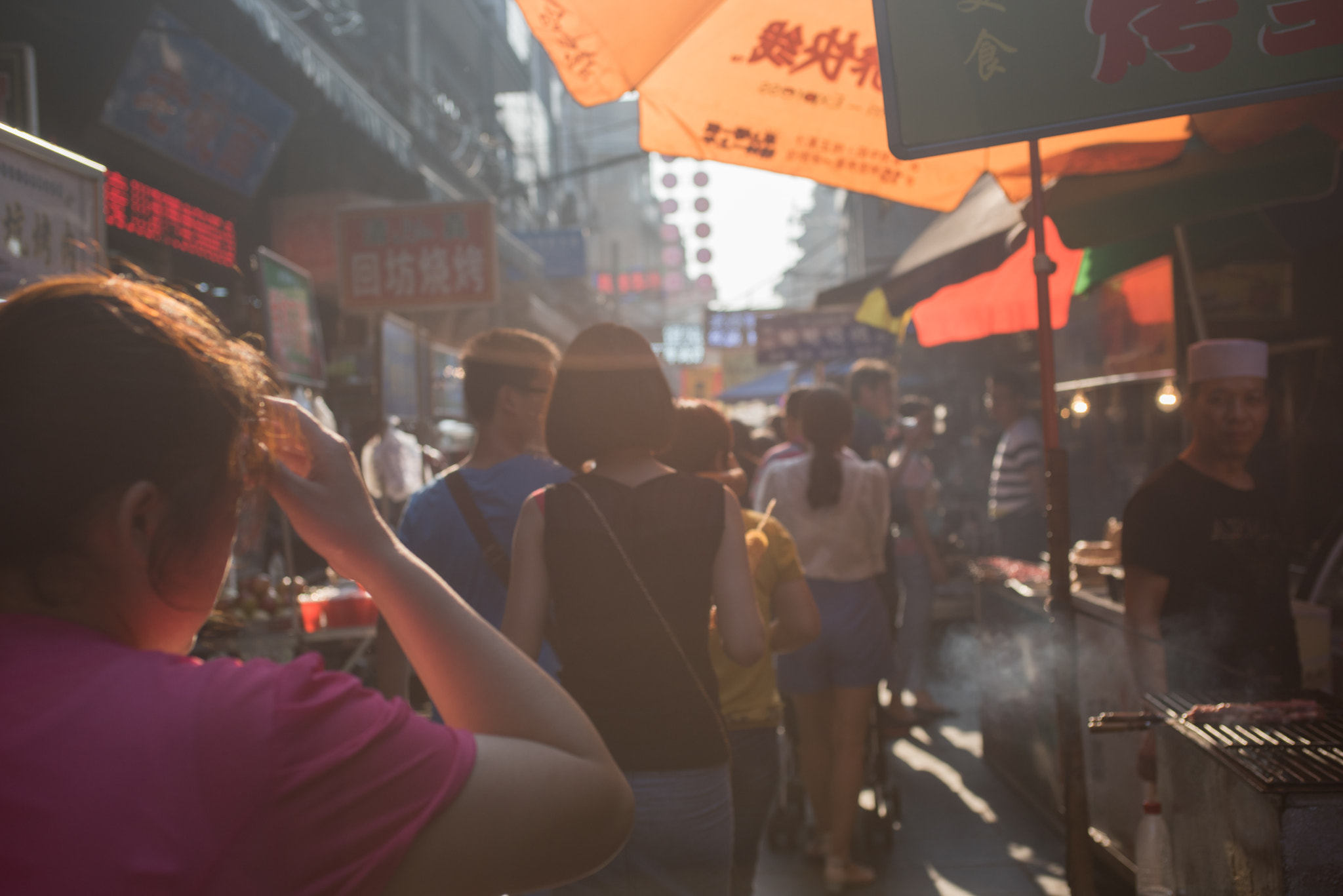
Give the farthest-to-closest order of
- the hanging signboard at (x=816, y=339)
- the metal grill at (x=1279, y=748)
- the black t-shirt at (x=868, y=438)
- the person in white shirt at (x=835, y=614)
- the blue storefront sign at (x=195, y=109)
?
the hanging signboard at (x=816, y=339)
the blue storefront sign at (x=195, y=109)
the black t-shirt at (x=868, y=438)
the person in white shirt at (x=835, y=614)
the metal grill at (x=1279, y=748)

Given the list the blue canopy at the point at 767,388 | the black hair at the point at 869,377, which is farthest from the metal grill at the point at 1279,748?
the blue canopy at the point at 767,388

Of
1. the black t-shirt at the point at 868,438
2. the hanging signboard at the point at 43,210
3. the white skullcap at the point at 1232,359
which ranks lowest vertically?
the black t-shirt at the point at 868,438

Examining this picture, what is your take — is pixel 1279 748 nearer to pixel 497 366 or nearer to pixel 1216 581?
pixel 1216 581

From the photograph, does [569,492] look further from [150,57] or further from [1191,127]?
[150,57]

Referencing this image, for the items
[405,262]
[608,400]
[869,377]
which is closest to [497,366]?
[608,400]

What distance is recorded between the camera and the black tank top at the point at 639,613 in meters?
2.24

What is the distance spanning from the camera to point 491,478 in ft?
9.53

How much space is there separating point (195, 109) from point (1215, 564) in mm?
7950

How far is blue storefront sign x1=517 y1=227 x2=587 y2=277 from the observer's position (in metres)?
19.5

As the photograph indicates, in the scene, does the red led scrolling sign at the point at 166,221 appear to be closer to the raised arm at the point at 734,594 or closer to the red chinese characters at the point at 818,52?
the red chinese characters at the point at 818,52

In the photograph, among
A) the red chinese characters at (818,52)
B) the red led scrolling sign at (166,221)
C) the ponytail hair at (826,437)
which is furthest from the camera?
the red led scrolling sign at (166,221)

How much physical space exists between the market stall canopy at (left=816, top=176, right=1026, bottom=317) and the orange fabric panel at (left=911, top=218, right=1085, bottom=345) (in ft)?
1.07

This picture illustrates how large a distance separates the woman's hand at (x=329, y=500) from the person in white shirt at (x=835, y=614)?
385cm

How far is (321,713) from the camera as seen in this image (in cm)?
89
